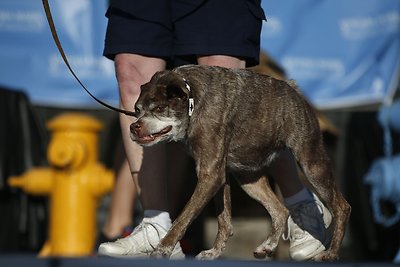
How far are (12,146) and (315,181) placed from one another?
3.23 metres

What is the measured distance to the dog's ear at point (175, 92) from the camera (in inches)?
149

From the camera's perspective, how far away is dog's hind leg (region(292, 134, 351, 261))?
4121mm

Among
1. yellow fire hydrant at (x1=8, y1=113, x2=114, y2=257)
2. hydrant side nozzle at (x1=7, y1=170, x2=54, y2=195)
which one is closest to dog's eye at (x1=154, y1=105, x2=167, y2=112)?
yellow fire hydrant at (x1=8, y1=113, x2=114, y2=257)

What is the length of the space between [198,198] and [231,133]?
1.07ft

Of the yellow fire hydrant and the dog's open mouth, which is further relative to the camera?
the yellow fire hydrant

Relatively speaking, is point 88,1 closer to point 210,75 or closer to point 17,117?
point 17,117

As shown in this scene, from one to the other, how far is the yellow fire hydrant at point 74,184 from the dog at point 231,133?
6.48ft

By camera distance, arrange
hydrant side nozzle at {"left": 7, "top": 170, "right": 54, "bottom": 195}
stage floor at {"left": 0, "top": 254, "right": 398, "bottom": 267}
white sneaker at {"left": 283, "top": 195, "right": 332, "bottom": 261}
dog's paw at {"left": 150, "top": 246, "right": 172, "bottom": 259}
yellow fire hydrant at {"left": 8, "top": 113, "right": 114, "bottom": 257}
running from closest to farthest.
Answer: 1. stage floor at {"left": 0, "top": 254, "right": 398, "bottom": 267}
2. dog's paw at {"left": 150, "top": 246, "right": 172, "bottom": 259}
3. white sneaker at {"left": 283, "top": 195, "right": 332, "bottom": 261}
4. yellow fire hydrant at {"left": 8, "top": 113, "right": 114, "bottom": 257}
5. hydrant side nozzle at {"left": 7, "top": 170, "right": 54, "bottom": 195}

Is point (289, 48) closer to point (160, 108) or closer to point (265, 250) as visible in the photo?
point (265, 250)

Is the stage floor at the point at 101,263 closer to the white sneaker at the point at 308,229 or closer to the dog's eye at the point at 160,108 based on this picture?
the dog's eye at the point at 160,108

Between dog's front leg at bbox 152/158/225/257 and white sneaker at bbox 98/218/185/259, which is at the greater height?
dog's front leg at bbox 152/158/225/257

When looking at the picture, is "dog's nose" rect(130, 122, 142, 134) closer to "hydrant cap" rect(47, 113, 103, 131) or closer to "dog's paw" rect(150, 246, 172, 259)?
"dog's paw" rect(150, 246, 172, 259)

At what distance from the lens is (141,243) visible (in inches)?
164

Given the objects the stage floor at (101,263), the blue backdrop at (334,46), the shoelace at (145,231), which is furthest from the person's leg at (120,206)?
the stage floor at (101,263)
